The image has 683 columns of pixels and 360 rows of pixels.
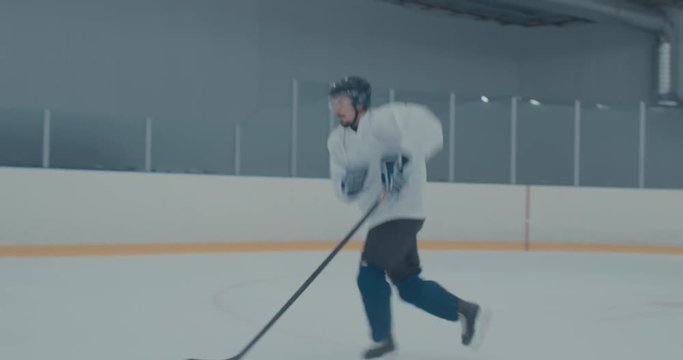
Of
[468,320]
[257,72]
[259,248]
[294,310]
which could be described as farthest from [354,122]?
[257,72]

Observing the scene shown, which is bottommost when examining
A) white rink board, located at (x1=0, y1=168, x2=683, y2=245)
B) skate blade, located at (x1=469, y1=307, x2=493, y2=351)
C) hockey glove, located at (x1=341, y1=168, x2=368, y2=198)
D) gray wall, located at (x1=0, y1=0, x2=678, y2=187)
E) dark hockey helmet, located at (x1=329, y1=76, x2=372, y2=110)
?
skate blade, located at (x1=469, y1=307, x2=493, y2=351)

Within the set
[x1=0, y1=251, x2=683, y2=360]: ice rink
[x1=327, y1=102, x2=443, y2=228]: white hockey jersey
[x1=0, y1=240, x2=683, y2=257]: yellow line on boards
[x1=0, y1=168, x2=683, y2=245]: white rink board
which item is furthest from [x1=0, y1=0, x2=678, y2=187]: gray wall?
[x1=327, y1=102, x2=443, y2=228]: white hockey jersey

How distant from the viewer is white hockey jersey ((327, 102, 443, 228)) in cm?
290

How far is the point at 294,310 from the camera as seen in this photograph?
416 cm

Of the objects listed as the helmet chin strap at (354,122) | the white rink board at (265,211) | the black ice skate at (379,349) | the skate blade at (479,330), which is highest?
the helmet chin strap at (354,122)

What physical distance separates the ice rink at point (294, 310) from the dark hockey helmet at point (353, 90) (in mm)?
861

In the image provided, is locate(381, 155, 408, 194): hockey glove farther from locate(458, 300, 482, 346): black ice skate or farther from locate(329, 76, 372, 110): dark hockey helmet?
locate(458, 300, 482, 346): black ice skate

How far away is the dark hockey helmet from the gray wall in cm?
506

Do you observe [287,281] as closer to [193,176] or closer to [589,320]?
[589,320]

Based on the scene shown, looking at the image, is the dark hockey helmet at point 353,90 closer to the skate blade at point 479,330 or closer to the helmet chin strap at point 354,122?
the helmet chin strap at point 354,122

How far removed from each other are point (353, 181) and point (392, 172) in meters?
0.15

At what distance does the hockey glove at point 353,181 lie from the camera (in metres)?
2.96

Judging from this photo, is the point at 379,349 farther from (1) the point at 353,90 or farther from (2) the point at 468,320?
(1) the point at 353,90

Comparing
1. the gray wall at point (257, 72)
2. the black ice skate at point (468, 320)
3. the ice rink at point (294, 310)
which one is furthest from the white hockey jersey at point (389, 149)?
the gray wall at point (257, 72)
